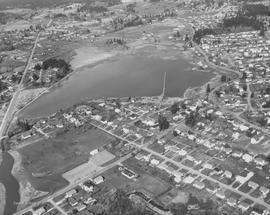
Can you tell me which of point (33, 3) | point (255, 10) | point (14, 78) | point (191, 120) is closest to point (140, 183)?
point (191, 120)

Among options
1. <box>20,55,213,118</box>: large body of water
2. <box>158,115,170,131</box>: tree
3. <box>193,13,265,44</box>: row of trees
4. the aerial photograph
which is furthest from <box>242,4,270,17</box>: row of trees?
<box>158,115,170,131</box>: tree

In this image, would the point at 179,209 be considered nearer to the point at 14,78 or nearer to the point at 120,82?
the point at 120,82

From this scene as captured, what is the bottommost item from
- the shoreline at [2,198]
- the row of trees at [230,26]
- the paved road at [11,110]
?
the shoreline at [2,198]

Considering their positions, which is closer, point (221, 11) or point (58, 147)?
point (58, 147)

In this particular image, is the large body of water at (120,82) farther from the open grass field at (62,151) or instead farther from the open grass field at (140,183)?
the open grass field at (140,183)

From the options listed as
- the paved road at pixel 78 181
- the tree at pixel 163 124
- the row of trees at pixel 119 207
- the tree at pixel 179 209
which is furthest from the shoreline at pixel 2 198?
the tree at pixel 163 124

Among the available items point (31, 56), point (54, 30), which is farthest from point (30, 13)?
point (31, 56)

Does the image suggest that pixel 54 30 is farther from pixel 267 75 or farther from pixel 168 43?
pixel 267 75
